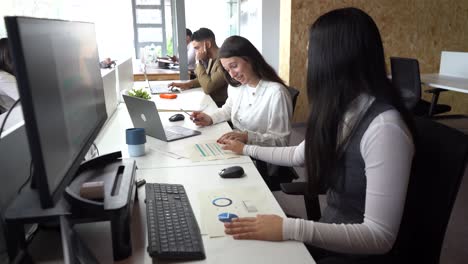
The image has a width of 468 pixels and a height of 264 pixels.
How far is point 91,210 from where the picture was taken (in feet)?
2.85

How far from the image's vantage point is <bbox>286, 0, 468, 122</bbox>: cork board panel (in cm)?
453

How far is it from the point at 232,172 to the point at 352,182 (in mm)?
450

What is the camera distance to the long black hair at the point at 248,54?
204 centimetres

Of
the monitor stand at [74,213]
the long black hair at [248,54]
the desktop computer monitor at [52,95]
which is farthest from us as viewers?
the long black hair at [248,54]

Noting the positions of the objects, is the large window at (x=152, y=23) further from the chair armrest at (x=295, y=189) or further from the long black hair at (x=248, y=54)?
the chair armrest at (x=295, y=189)

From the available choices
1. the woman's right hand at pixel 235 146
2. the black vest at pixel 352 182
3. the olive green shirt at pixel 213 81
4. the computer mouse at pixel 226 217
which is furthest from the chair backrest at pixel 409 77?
the computer mouse at pixel 226 217

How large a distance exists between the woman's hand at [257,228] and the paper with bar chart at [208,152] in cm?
62

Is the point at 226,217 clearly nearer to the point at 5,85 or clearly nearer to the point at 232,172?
the point at 232,172

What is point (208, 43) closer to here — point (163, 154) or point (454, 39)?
point (163, 154)

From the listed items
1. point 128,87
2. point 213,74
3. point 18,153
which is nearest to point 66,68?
point 18,153

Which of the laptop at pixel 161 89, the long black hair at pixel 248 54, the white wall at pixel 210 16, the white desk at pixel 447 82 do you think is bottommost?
the white desk at pixel 447 82

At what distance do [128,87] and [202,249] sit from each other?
2718mm

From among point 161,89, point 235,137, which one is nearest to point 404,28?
point 161,89

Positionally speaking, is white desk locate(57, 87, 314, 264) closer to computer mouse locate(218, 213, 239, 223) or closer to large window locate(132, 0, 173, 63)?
computer mouse locate(218, 213, 239, 223)
